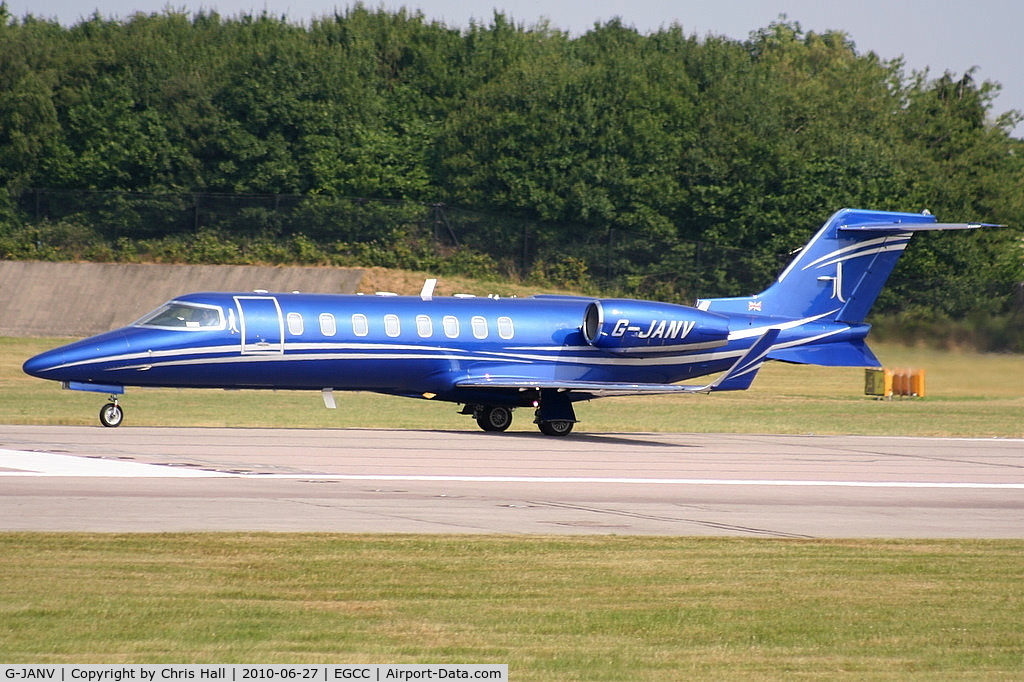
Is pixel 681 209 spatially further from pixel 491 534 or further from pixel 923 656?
pixel 923 656

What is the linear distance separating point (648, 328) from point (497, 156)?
3967 centimetres

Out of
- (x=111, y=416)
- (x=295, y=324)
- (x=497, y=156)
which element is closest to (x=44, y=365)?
(x=111, y=416)

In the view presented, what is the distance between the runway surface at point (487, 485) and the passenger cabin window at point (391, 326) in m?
2.07

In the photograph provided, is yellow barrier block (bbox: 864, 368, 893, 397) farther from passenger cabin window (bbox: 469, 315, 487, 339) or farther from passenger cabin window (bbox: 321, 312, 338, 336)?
passenger cabin window (bbox: 321, 312, 338, 336)

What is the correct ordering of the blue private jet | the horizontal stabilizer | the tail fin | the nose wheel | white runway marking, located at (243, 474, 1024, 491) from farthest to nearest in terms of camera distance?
1. the tail fin
2. the horizontal stabilizer
3. the blue private jet
4. the nose wheel
5. white runway marking, located at (243, 474, 1024, 491)

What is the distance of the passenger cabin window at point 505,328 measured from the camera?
28.2m

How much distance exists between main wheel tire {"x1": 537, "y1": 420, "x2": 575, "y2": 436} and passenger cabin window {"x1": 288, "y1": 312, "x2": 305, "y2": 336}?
18.2 ft

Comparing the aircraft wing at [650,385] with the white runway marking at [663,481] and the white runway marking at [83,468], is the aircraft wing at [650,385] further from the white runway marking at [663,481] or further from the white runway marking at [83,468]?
the white runway marking at [83,468]

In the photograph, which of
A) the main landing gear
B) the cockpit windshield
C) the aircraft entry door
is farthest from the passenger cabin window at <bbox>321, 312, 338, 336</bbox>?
the main landing gear

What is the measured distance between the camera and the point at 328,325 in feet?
88.1

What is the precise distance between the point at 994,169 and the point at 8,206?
5145 centimetres

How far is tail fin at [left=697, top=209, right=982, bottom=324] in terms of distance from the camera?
1233 inches
